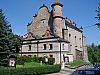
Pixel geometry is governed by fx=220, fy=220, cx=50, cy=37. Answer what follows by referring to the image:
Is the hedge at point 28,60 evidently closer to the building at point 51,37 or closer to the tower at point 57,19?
the building at point 51,37

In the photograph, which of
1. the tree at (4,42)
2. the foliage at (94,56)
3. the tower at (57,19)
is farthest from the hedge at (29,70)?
the foliage at (94,56)

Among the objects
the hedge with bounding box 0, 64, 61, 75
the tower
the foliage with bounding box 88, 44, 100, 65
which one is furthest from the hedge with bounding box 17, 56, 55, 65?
the foliage with bounding box 88, 44, 100, 65

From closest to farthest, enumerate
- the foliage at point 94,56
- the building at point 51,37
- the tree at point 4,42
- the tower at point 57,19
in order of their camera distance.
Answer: the tree at point 4,42, the building at point 51,37, the tower at point 57,19, the foliage at point 94,56

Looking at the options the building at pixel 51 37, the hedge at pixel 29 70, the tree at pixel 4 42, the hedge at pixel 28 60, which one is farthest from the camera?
the building at pixel 51 37

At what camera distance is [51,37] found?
58.8 metres

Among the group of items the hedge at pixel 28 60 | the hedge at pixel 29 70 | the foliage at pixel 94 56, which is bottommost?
the hedge at pixel 29 70

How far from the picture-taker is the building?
57.9 metres

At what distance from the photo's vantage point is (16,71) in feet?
90.2

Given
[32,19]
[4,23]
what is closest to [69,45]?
[32,19]

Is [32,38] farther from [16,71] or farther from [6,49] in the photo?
[16,71]

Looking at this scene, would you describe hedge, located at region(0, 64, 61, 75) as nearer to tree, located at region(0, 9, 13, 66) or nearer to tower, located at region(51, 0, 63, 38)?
tree, located at region(0, 9, 13, 66)

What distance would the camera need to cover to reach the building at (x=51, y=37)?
5791 centimetres

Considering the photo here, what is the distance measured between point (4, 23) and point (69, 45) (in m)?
31.1

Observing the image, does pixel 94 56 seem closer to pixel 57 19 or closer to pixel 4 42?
pixel 57 19
